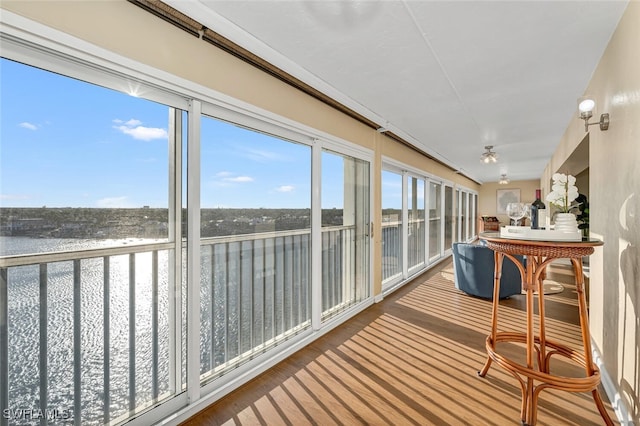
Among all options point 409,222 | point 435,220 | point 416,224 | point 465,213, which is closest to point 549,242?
point 409,222

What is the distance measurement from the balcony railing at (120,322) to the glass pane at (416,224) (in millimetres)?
3501

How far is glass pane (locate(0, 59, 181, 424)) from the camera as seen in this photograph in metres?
1.27

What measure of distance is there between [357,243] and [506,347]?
1.79 metres

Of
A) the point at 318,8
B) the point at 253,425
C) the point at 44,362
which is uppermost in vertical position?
the point at 318,8

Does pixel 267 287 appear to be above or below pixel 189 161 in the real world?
below

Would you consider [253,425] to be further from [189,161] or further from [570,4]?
[570,4]

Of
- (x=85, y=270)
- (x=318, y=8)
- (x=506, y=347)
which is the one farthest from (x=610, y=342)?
(x=85, y=270)

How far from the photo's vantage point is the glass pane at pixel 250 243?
6.65ft

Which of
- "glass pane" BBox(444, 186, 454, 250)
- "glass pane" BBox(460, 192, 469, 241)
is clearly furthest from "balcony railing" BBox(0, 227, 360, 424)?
"glass pane" BBox(460, 192, 469, 241)

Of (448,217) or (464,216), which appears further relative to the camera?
(464,216)

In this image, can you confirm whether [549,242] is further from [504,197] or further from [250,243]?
[504,197]

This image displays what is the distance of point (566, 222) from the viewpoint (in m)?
1.96

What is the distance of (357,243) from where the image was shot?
365 centimetres

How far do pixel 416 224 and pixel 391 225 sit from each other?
1238 mm
